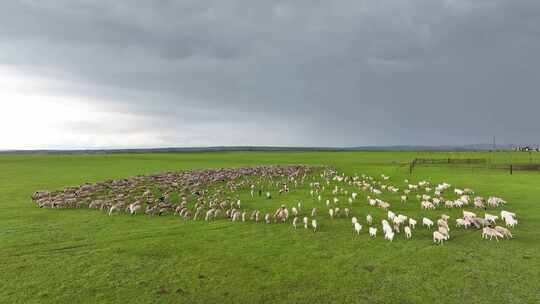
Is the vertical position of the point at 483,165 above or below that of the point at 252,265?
above

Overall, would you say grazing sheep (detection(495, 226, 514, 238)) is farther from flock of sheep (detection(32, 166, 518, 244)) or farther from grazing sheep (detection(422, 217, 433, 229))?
grazing sheep (detection(422, 217, 433, 229))

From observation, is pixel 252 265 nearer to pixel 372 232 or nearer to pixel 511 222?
pixel 372 232

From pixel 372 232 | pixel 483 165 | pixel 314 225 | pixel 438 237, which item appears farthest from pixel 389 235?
pixel 483 165

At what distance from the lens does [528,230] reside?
1591cm

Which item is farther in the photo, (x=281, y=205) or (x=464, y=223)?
(x=281, y=205)

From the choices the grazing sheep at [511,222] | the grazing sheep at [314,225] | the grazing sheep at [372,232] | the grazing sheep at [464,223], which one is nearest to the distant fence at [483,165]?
the grazing sheep at [511,222]

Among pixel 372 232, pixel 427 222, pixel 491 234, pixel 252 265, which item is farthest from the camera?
pixel 427 222

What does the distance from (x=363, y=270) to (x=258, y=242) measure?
5031 millimetres

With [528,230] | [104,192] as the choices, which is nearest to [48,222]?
[104,192]

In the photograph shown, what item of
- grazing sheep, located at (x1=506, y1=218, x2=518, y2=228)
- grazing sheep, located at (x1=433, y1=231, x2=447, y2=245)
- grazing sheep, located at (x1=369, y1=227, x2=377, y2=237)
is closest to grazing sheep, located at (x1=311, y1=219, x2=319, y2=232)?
grazing sheep, located at (x1=369, y1=227, x2=377, y2=237)

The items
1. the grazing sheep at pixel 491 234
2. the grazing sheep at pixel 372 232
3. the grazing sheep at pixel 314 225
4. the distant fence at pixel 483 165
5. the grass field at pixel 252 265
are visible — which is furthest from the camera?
the distant fence at pixel 483 165

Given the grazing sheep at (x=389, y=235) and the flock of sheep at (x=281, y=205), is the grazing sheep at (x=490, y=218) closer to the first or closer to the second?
the flock of sheep at (x=281, y=205)

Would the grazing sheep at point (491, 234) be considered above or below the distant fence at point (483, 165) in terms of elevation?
below

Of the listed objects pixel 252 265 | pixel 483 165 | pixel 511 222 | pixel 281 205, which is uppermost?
pixel 483 165
